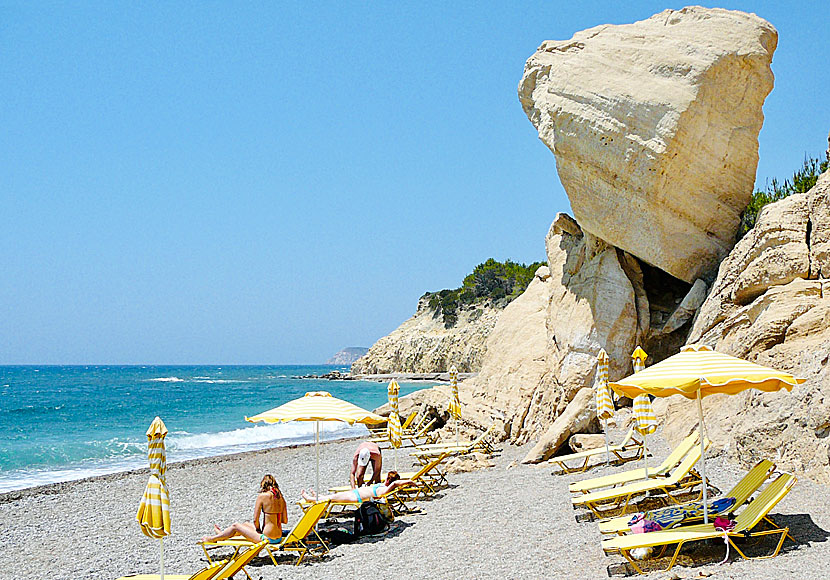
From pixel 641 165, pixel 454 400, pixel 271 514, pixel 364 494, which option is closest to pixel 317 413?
pixel 364 494

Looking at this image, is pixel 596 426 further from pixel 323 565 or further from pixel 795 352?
pixel 323 565

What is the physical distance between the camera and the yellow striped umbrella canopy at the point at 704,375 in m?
7.18

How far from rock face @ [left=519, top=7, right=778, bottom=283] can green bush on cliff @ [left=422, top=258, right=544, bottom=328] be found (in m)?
58.3

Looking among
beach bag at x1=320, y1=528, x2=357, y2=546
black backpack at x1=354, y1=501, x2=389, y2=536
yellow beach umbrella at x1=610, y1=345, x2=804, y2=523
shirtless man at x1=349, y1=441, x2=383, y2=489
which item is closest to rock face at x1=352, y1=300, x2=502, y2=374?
shirtless man at x1=349, y1=441, x2=383, y2=489

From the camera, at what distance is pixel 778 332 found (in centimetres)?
1253

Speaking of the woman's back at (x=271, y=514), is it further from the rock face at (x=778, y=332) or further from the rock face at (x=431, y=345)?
the rock face at (x=431, y=345)

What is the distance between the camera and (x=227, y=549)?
9789 mm

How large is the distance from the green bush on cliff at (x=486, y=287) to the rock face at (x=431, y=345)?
1202 millimetres

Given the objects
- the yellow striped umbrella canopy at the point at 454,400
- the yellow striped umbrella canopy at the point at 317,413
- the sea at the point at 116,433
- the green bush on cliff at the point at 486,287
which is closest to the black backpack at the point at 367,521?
the yellow striped umbrella canopy at the point at 317,413

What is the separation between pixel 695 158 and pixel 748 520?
12.2m

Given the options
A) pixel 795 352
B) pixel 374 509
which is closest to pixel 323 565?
Result: pixel 374 509

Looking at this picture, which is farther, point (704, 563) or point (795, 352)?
point (795, 352)

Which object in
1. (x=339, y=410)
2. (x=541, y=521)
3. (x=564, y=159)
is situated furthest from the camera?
(x=564, y=159)

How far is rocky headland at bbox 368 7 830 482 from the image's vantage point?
13.9 metres
